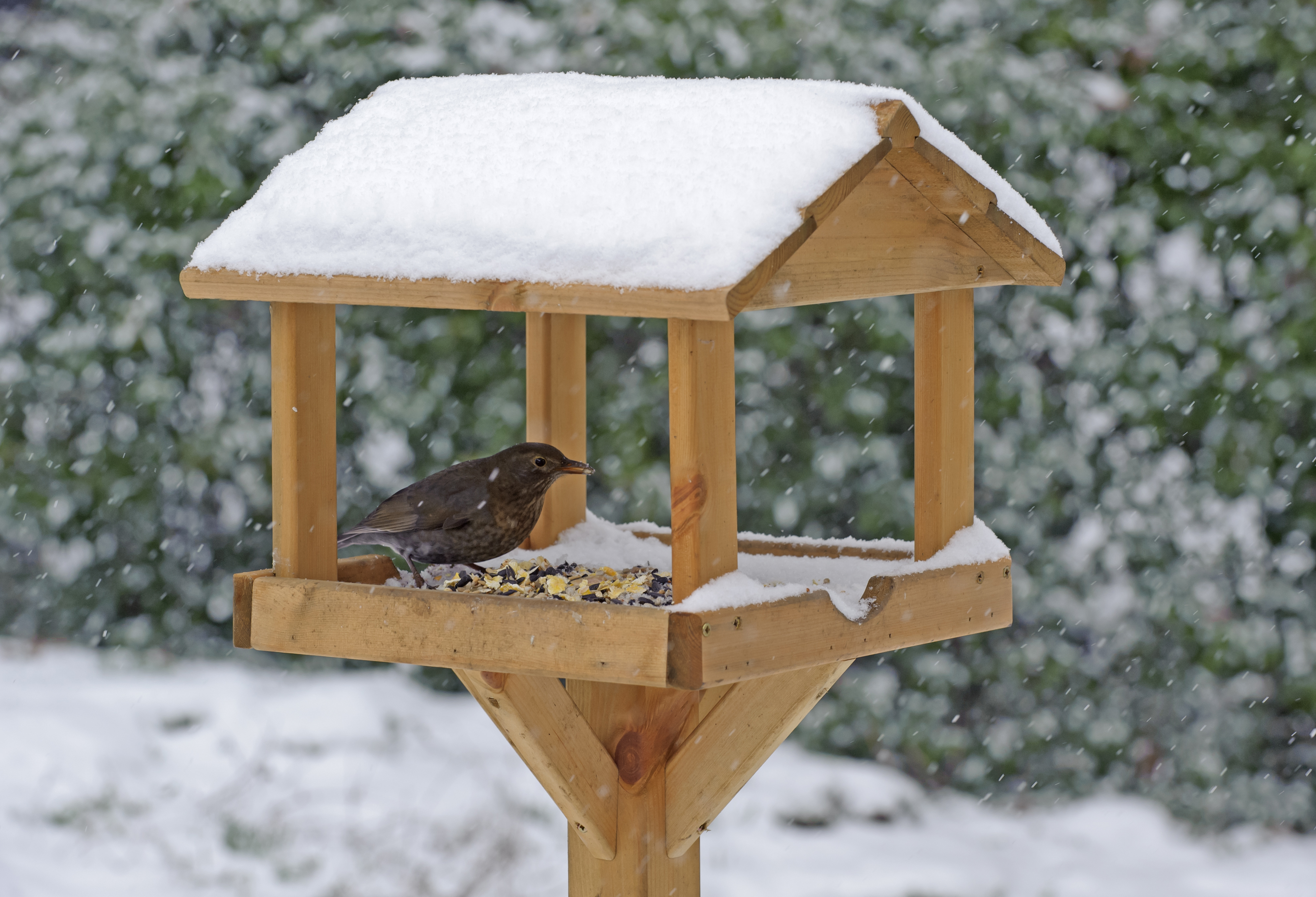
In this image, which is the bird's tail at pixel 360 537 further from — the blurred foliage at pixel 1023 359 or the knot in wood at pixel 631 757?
the blurred foliage at pixel 1023 359

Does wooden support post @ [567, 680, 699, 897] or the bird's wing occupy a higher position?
the bird's wing

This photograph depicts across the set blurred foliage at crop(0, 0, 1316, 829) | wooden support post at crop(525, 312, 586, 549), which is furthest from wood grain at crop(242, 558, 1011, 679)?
blurred foliage at crop(0, 0, 1316, 829)

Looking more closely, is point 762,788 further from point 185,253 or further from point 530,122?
point 530,122

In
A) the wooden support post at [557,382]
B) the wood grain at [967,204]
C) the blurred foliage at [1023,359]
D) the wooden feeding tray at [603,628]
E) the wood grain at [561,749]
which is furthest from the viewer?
the blurred foliage at [1023,359]

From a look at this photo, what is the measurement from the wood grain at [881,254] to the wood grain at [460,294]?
12cm

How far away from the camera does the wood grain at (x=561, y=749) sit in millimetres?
2408

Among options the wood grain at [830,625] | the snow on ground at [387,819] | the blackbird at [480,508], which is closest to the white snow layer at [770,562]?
the wood grain at [830,625]

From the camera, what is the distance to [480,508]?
233cm

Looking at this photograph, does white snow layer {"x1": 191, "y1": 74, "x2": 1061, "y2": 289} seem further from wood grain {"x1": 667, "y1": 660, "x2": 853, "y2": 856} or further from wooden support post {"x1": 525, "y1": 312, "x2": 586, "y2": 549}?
wood grain {"x1": 667, "y1": 660, "x2": 853, "y2": 856}

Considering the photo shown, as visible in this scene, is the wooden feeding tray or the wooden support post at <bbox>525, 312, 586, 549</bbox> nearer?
the wooden feeding tray

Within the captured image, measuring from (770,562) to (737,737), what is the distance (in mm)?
332

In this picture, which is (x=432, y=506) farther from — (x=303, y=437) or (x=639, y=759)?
(x=639, y=759)

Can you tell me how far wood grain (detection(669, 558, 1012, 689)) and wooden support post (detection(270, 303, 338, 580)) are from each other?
0.69m

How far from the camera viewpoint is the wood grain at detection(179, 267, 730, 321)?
185 centimetres
